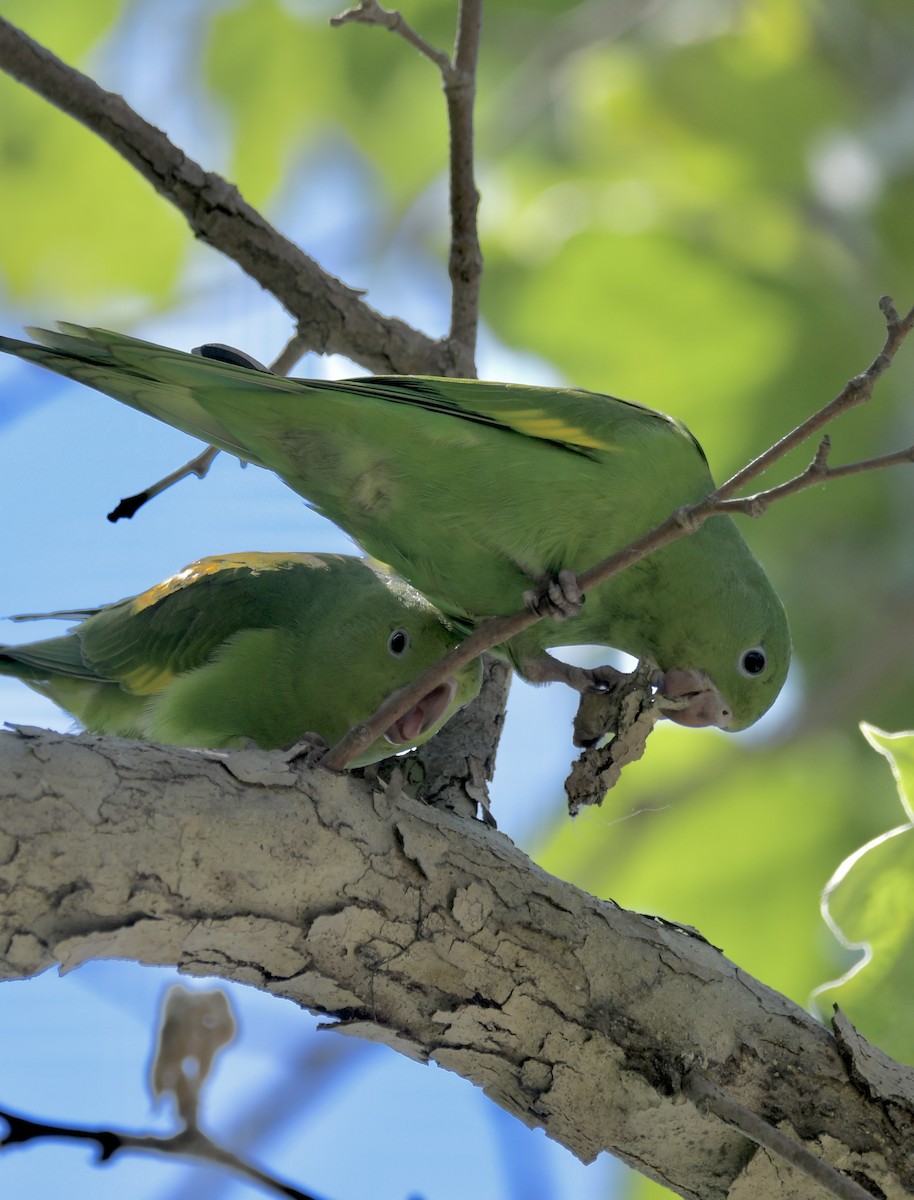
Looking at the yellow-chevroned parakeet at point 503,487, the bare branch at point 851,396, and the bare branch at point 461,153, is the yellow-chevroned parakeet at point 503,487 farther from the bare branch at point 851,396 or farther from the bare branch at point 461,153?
the bare branch at point 851,396

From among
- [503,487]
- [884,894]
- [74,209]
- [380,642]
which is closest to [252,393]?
[503,487]

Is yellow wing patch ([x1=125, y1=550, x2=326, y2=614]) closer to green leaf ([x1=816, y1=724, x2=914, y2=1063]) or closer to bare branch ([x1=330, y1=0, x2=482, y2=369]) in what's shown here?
bare branch ([x1=330, y1=0, x2=482, y2=369])

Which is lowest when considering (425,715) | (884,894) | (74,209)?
(884,894)

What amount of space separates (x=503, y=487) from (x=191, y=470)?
3.17 ft

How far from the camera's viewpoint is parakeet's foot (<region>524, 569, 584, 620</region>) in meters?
3.30

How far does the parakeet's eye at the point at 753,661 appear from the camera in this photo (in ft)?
12.0

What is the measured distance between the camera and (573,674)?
350cm

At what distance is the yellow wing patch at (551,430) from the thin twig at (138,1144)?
7.14 ft

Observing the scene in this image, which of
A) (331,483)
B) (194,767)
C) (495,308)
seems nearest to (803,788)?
(495,308)

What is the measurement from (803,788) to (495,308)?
273 centimetres

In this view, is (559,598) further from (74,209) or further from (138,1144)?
(74,209)

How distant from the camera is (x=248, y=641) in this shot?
4008mm

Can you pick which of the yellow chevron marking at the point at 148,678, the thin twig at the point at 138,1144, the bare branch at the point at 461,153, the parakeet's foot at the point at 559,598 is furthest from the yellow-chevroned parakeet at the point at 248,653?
the thin twig at the point at 138,1144

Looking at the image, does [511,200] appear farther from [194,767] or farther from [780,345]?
[194,767]
